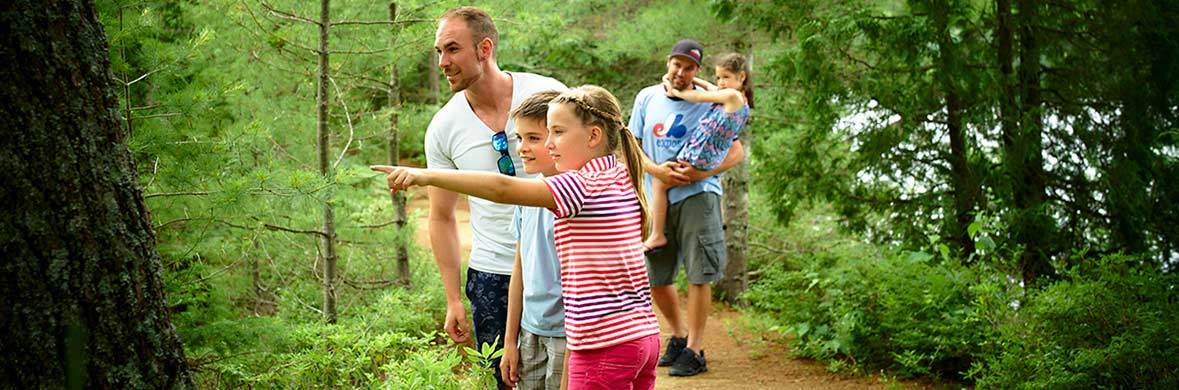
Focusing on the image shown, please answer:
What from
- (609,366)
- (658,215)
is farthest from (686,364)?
(609,366)

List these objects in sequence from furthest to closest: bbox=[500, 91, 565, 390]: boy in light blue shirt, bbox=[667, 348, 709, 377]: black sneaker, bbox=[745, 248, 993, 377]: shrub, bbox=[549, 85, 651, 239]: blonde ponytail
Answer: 1. bbox=[667, 348, 709, 377]: black sneaker
2. bbox=[745, 248, 993, 377]: shrub
3. bbox=[500, 91, 565, 390]: boy in light blue shirt
4. bbox=[549, 85, 651, 239]: blonde ponytail

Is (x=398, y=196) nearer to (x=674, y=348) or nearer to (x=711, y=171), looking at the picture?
(x=674, y=348)

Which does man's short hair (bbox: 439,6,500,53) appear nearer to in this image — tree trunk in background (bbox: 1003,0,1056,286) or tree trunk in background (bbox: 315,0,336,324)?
tree trunk in background (bbox: 315,0,336,324)

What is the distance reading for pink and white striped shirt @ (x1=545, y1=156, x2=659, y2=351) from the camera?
3.07m

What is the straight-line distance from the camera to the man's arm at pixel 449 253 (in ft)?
12.9

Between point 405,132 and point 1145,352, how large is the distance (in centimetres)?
571

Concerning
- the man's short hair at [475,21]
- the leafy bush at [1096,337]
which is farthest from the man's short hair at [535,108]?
the leafy bush at [1096,337]

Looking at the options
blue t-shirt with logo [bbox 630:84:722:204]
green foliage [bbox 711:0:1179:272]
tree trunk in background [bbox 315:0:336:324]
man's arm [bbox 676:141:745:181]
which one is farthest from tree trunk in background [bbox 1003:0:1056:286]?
tree trunk in background [bbox 315:0:336:324]

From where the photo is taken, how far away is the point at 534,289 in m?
3.48

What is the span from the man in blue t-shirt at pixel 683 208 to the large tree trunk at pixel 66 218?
147 inches

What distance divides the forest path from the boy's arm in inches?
96.4

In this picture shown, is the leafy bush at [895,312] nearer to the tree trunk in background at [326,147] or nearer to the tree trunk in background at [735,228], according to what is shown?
the tree trunk in background at [735,228]

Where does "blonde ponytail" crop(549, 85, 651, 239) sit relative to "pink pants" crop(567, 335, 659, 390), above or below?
above

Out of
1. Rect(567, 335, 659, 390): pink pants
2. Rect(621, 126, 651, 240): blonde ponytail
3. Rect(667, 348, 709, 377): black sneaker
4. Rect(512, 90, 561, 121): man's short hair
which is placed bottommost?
Rect(667, 348, 709, 377): black sneaker
